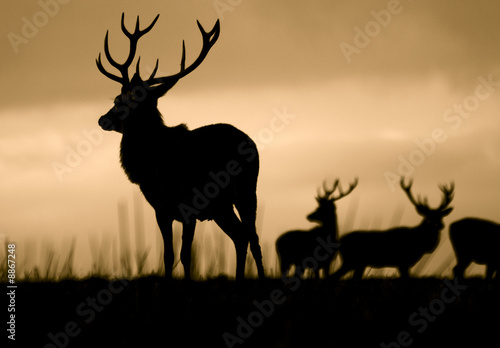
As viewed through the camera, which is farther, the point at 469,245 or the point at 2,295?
the point at 469,245

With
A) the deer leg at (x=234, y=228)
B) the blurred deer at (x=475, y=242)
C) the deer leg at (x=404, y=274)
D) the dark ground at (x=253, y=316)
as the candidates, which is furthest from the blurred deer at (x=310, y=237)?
the dark ground at (x=253, y=316)

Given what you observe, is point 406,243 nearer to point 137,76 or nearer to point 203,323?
point 137,76

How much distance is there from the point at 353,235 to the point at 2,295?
A: 285 inches

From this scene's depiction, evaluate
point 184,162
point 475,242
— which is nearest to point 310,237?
point 475,242

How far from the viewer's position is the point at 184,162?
7.95 m

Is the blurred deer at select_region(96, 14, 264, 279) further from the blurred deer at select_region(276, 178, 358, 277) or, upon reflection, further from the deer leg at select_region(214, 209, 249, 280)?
the blurred deer at select_region(276, 178, 358, 277)

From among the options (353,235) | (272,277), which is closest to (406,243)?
(353,235)

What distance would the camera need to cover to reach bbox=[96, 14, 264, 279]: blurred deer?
782 centimetres

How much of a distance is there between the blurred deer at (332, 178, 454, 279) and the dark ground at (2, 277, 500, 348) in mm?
4887

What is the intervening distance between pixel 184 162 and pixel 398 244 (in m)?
4.50

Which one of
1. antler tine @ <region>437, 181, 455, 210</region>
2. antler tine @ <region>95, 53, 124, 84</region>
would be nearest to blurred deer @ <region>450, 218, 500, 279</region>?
antler tine @ <region>437, 181, 455, 210</region>

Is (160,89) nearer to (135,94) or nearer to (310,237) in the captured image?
(135,94)

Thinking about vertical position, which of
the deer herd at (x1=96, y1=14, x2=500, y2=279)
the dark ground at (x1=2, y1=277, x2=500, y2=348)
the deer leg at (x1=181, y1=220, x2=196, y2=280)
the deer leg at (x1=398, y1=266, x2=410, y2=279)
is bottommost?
the dark ground at (x1=2, y1=277, x2=500, y2=348)

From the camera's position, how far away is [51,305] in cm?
493
